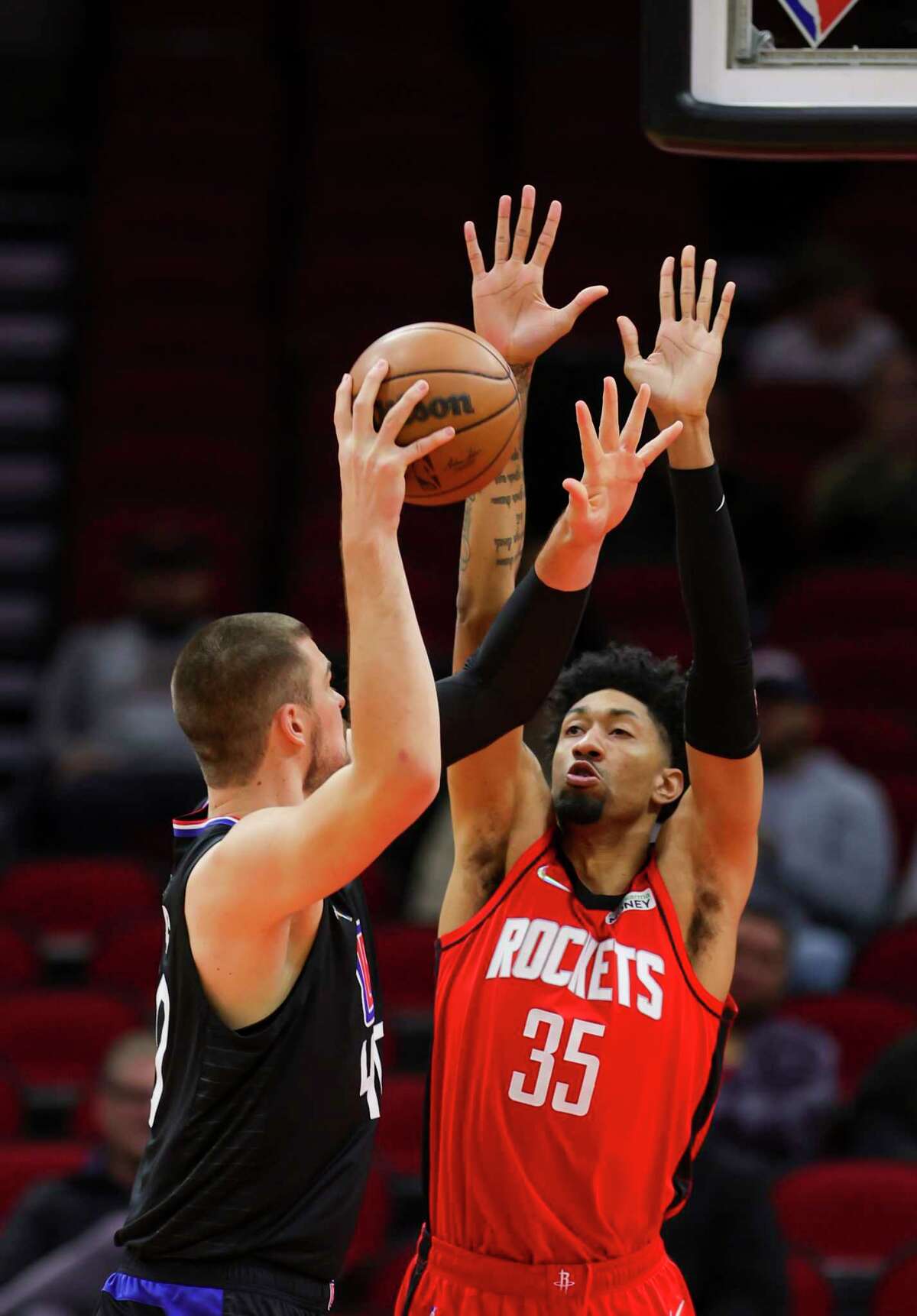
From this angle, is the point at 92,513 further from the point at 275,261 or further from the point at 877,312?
the point at 877,312

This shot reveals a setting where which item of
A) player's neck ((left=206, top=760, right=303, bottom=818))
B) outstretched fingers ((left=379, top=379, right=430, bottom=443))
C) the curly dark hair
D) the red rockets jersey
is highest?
outstretched fingers ((left=379, top=379, right=430, bottom=443))

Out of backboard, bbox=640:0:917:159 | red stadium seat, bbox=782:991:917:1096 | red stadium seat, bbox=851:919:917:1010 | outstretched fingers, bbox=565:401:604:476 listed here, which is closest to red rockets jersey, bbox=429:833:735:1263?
outstretched fingers, bbox=565:401:604:476

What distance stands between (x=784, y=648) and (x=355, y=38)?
594 centimetres

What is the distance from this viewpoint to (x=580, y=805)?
413 cm

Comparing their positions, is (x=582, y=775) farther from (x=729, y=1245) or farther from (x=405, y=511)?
(x=405, y=511)

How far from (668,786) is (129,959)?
3.52 meters

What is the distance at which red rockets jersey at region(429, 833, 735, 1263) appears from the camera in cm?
389

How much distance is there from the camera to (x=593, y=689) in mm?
4406

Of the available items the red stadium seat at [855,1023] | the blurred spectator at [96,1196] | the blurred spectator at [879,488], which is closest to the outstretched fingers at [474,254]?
the blurred spectator at [96,1196]

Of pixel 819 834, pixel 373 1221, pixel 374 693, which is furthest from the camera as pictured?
pixel 819 834

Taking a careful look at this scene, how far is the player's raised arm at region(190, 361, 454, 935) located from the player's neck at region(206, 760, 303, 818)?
14.6 inches

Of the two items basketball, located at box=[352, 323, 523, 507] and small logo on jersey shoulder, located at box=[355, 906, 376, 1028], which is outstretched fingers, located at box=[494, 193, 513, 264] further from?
small logo on jersey shoulder, located at box=[355, 906, 376, 1028]

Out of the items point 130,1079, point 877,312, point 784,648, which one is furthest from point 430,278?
point 130,1079

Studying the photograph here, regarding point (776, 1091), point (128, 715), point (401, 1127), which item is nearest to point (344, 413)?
point (401, 1127)
